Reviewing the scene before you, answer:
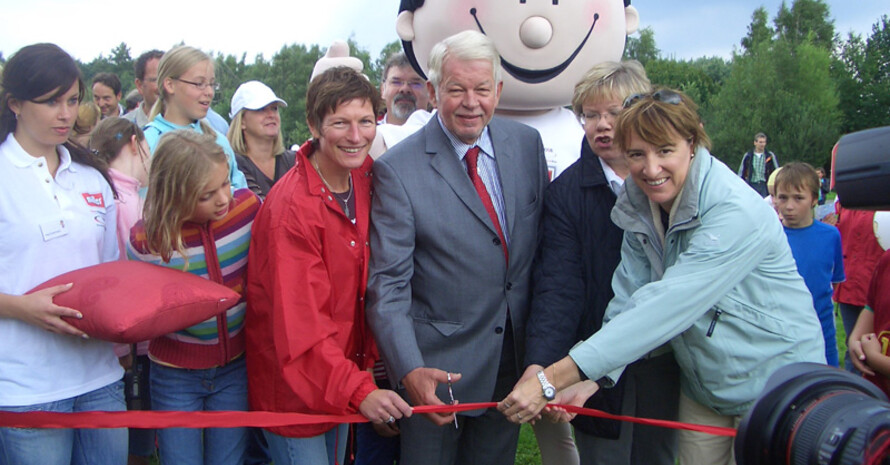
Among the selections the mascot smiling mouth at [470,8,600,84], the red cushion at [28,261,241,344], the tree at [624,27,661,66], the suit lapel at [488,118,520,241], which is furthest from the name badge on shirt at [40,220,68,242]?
the tree at [624,27,661,66]

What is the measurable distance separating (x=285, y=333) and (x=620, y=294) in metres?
1.17

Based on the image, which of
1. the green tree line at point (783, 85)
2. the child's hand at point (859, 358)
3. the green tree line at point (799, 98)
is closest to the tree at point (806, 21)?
the green tree line at point (783, 85)

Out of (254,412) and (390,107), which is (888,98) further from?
(254,412)

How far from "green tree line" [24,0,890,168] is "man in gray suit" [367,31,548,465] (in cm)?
2464

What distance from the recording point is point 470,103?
8.95 feet

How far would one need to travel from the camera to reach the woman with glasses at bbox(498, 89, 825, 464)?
233cm

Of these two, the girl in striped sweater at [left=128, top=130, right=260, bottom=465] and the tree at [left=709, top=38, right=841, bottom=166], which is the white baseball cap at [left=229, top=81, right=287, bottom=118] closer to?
the girl in striped sweater at [left=128, top=130, right=260, bottom=465]

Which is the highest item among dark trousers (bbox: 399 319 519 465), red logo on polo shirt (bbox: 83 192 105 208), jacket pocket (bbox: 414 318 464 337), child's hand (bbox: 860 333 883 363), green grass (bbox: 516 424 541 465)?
red logo on polo shirt (bbox: 83 192 105 208)

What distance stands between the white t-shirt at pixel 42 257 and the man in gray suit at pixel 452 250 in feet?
3.29

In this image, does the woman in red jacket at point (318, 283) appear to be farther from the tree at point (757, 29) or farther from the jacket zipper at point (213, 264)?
the tree at point (757, 29)

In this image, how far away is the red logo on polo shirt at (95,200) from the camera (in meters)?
2.66

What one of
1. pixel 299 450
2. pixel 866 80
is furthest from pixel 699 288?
pixel 866 80

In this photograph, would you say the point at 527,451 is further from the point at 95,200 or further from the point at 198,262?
the point at 95,200

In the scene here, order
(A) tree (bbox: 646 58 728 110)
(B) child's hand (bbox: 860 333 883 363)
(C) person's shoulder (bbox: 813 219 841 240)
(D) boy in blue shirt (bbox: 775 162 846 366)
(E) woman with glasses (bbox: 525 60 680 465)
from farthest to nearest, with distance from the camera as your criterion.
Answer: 1. (A) tree (bbox: 646 58 728 110)
2. (C) person's shoulder (bbox: 813 219 841 240)
3. (D) boy in blue shirt (bbox: 775 162 846 366)
4. (B) child's hand (bbox: 860 333 883 363)
5. (E) woman with glasses (bbox: 525 60 680 465)
